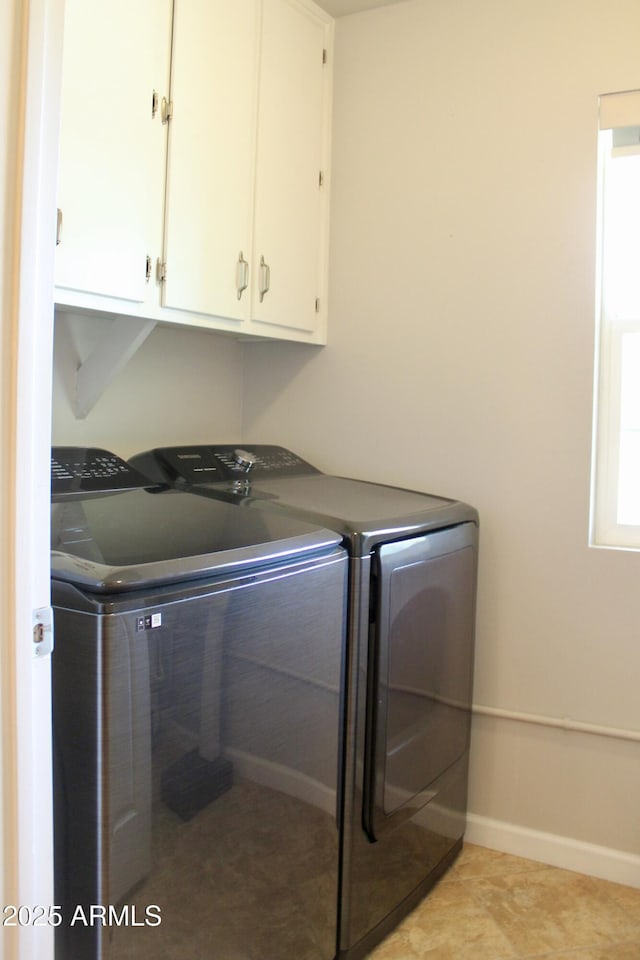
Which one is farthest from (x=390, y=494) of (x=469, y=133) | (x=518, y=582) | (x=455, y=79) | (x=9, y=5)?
(x=9, y=5)

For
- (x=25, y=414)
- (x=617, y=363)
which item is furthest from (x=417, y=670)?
(x=25, y=414)

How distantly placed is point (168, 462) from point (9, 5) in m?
1.31

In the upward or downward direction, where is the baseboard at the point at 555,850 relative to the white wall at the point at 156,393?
downward

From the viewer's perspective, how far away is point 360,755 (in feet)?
5.64

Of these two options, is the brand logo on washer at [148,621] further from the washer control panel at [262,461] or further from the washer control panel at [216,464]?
the washer control panel at [262,461]

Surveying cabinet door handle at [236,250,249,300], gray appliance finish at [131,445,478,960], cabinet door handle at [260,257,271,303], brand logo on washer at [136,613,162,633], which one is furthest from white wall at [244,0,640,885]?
brand logo on washer at [136,613,162,633]

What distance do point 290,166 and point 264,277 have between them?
0.37 meters

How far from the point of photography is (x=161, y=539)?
1.40m

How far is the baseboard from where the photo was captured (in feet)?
7.16

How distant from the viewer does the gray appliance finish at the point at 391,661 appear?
1.72 metres

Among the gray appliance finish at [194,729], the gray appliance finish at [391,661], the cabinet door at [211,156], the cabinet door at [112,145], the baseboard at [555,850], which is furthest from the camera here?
the baseboard at [555,850]

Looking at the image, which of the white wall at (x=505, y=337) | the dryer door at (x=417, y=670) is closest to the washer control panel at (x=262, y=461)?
the white wall at (x=505, y=337)

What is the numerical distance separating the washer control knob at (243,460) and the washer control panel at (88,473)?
362mm

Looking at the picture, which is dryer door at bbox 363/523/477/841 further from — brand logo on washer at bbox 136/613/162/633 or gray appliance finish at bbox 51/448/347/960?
brand logo on washer at bbox 136/613/162/633
